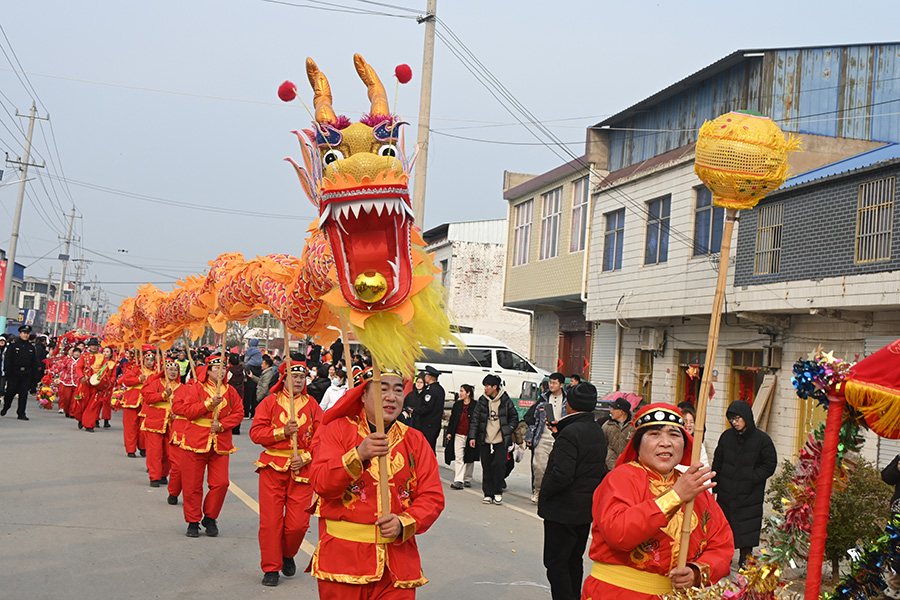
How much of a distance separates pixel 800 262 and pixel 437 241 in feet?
87.2

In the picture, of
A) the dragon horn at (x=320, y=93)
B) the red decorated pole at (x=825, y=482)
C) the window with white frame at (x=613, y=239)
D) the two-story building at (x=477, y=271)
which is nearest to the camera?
the red decorated pole at (x=825, y=482)

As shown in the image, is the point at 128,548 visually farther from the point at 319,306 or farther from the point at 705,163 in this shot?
the point at 705,163

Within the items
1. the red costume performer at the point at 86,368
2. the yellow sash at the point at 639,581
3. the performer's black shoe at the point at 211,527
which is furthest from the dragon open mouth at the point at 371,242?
the red costume performer at the point at 86,368

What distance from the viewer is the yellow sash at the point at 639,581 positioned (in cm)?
402

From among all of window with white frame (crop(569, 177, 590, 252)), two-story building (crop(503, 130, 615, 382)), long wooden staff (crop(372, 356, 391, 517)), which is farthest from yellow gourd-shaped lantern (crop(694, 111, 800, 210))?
window with white frame (crop(569, 177, 590, 252))

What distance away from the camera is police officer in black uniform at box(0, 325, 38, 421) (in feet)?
64.1

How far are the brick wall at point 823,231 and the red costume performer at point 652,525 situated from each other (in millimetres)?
10671

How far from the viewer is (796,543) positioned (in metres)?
3.82

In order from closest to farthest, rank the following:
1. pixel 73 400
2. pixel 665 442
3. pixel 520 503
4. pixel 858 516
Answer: pixel 665 442 → pixel 858 516 → pixel 520 503 → pixel 73 400

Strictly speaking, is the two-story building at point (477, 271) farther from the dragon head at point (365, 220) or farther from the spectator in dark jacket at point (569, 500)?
the dragon head at point (365, 220)

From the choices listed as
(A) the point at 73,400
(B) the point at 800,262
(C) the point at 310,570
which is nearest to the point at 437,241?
(A) the point at 73,400

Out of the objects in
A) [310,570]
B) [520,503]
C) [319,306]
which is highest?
[319,306]

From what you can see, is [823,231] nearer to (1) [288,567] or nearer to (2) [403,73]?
(1) [288,567]

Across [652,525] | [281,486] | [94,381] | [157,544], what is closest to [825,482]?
[652,525]
